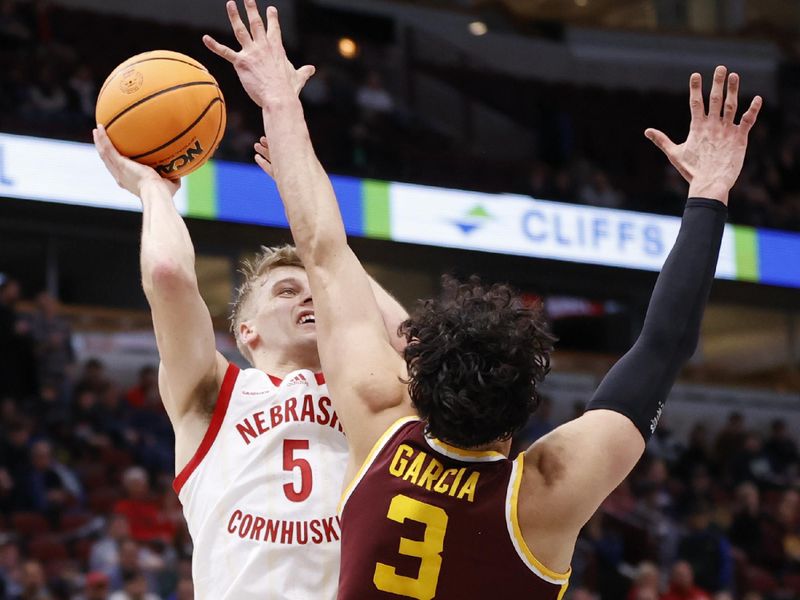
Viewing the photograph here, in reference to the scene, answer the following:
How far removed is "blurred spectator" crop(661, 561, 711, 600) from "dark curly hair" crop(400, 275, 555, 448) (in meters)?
9.20

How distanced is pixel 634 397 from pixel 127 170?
1.47m

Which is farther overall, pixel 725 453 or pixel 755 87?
pixel 755 87

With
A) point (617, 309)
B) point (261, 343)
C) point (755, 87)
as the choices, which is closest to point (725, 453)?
point (617, 309)

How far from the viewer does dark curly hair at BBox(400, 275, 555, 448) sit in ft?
8.32

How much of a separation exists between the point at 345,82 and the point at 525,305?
44.4 feet

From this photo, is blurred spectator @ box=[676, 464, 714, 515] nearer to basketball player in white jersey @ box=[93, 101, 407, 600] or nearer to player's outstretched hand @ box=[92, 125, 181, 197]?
basketball player in white jersey @ box=[93, 101, 407, 600]

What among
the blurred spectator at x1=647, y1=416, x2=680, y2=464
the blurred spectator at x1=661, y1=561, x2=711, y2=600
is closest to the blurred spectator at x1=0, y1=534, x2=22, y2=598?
the blurred spectator at x1=661, y1=561, x2=711, y2=600

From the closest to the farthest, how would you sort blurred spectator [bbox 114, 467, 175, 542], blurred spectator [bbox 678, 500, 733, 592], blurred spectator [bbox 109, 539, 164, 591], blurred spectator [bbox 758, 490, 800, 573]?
blurred spectator [bbox 109, 539, 164, 591] → blurred spectator [bbox 114, 467, 175, 542] → blurred spectator [bbox 678, 500, 733, 592] → blurred spectator [bbox 758, 490, 800, 573]

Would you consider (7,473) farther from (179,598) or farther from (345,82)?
(345,82)

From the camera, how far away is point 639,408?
2578 millimetres

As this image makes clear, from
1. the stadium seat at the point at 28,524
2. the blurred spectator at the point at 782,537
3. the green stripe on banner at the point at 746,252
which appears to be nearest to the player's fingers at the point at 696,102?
the stadium seat at the point at 28,524

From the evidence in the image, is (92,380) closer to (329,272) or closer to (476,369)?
(329,272)

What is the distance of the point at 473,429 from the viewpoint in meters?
2.56

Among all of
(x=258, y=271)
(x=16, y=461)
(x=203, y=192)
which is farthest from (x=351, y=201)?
(x=258, y=271)
